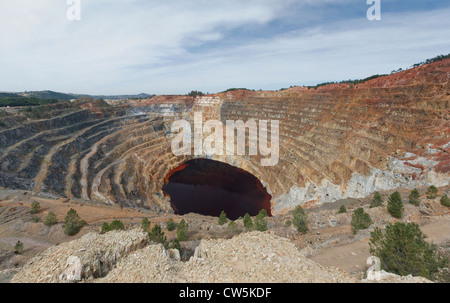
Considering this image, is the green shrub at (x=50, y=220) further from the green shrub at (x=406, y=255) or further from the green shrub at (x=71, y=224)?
the green shrub at (x=406, y=255)

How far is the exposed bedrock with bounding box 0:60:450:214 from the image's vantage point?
33312 millimetres

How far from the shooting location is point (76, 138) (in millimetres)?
50688

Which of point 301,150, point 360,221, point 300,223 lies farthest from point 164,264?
point 301,150

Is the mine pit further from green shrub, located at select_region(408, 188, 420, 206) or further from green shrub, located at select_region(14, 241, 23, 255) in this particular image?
green shrub, located at select_region(14, 241, 23, 255)

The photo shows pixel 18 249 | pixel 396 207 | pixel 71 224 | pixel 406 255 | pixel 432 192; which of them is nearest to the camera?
pixel 406 255

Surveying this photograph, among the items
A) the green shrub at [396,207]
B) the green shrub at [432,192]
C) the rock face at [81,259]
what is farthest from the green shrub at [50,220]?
the green shrub at [432,192]

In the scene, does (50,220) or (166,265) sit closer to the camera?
(166,265)

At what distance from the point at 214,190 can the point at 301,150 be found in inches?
906

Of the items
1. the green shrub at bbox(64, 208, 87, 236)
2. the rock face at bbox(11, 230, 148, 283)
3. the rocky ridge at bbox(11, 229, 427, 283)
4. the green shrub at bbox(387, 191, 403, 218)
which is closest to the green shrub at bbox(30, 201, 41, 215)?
the green shrub at bbox(64, 208, 87, 236)

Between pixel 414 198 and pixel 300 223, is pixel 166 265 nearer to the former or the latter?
pixel 300 223

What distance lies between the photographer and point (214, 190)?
52.2 m

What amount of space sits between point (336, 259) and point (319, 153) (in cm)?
3455

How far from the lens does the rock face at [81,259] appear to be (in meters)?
8.55

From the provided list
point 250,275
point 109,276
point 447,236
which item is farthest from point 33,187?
point 447,236
